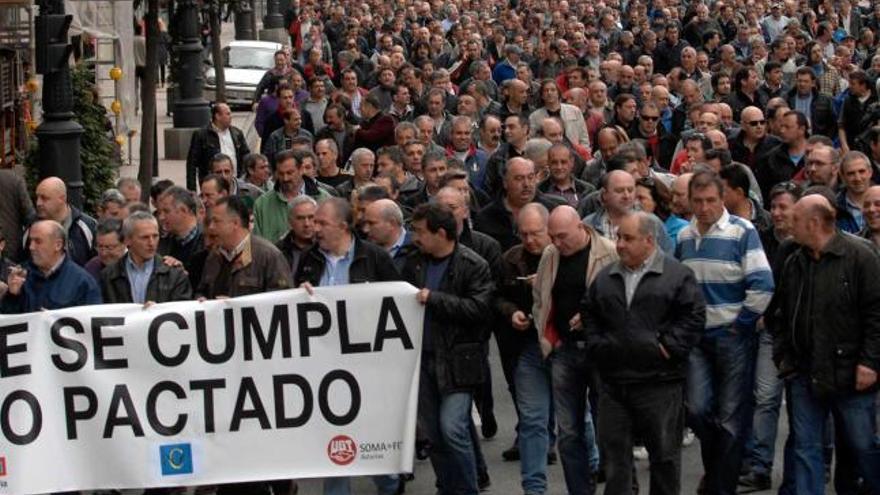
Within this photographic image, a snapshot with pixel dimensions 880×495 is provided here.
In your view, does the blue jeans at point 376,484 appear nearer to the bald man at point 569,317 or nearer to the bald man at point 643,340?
the bald man at point 569,317

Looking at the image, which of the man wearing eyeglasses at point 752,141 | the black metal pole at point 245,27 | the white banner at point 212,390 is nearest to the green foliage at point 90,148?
the man wearing eyeglasses at point 752,141

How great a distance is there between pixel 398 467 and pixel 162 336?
137cm

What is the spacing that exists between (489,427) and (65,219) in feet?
9.55

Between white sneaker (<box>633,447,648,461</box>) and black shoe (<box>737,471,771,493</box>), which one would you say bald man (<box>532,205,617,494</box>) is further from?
white sneaker (<box>633,447,648,461</box>)

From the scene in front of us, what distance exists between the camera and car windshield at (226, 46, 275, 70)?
123 ft

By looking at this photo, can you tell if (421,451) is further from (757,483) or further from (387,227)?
(757,483)

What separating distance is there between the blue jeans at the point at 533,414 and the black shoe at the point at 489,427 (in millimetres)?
1631

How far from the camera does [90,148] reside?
20484 mm

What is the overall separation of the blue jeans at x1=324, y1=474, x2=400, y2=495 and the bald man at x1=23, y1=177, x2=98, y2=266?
2455 mm

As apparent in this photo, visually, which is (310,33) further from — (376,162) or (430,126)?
(376,162)

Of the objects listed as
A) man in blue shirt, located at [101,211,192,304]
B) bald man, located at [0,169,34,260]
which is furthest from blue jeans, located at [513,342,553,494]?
bald man, located at [0,169,34,260]

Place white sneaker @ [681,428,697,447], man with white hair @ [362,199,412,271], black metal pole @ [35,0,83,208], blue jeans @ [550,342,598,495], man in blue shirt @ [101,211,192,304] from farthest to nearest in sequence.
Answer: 1. black metal pole @ [35,0,83,208]
2. white sneaker @ [681,428,697,447]
3. man with white hair @ [362,199,412,271]
4. man in blue shirt @ [101,211,192,304]
5. blue jeans @ [550,342,598,495]

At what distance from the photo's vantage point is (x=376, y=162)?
626 inches

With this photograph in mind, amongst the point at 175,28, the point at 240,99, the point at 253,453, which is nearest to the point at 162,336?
the point at 253,453
